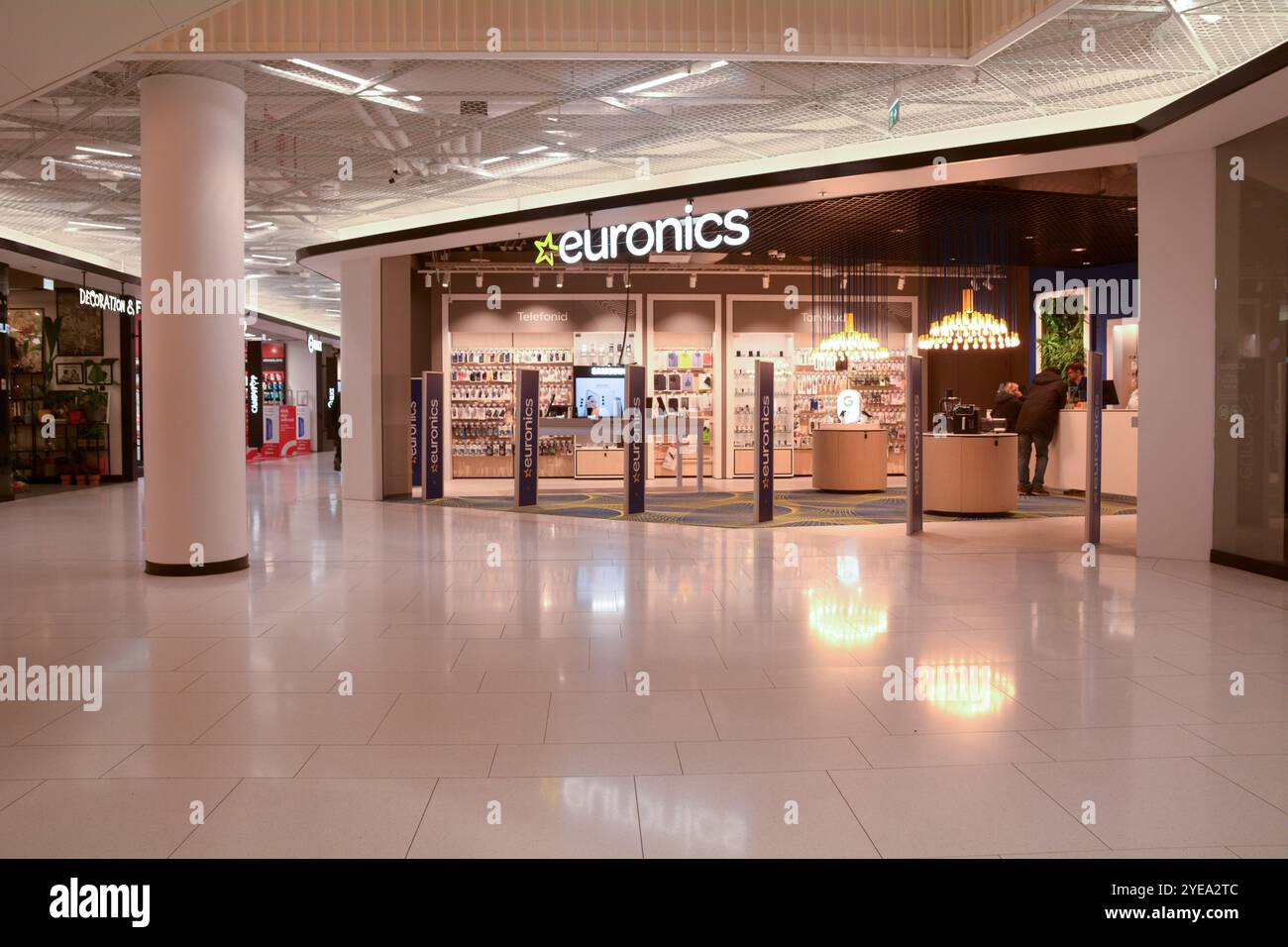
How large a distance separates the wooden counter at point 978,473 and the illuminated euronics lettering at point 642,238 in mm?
3429

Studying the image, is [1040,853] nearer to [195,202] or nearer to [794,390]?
[195,202]

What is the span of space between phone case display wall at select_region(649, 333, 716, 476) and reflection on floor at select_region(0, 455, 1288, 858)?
10.3m

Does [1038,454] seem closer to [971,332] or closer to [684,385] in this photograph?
[971,332]

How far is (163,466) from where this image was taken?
706 centimetres

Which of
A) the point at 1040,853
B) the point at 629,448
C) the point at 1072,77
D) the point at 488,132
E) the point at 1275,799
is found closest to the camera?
the point at 1040,853

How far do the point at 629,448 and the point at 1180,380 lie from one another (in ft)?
19.0

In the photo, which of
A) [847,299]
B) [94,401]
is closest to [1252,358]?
[847,299]

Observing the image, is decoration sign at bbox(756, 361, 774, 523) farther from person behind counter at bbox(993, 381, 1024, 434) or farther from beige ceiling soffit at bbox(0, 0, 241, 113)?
beige ceiling soffit at bbox(0, 0, 241, 113)

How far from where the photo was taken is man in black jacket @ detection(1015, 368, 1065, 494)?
13469 mm

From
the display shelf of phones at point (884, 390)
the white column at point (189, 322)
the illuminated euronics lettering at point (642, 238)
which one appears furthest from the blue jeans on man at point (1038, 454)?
the white column at point (189, 322)

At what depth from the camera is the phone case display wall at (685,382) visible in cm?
1766

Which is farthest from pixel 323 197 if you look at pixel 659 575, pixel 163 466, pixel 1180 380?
pixel 1180 380

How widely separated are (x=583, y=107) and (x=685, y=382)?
9682 millimetres

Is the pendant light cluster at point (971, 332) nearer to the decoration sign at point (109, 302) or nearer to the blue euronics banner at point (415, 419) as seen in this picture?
the blue euronics banner at point (415, 419)
